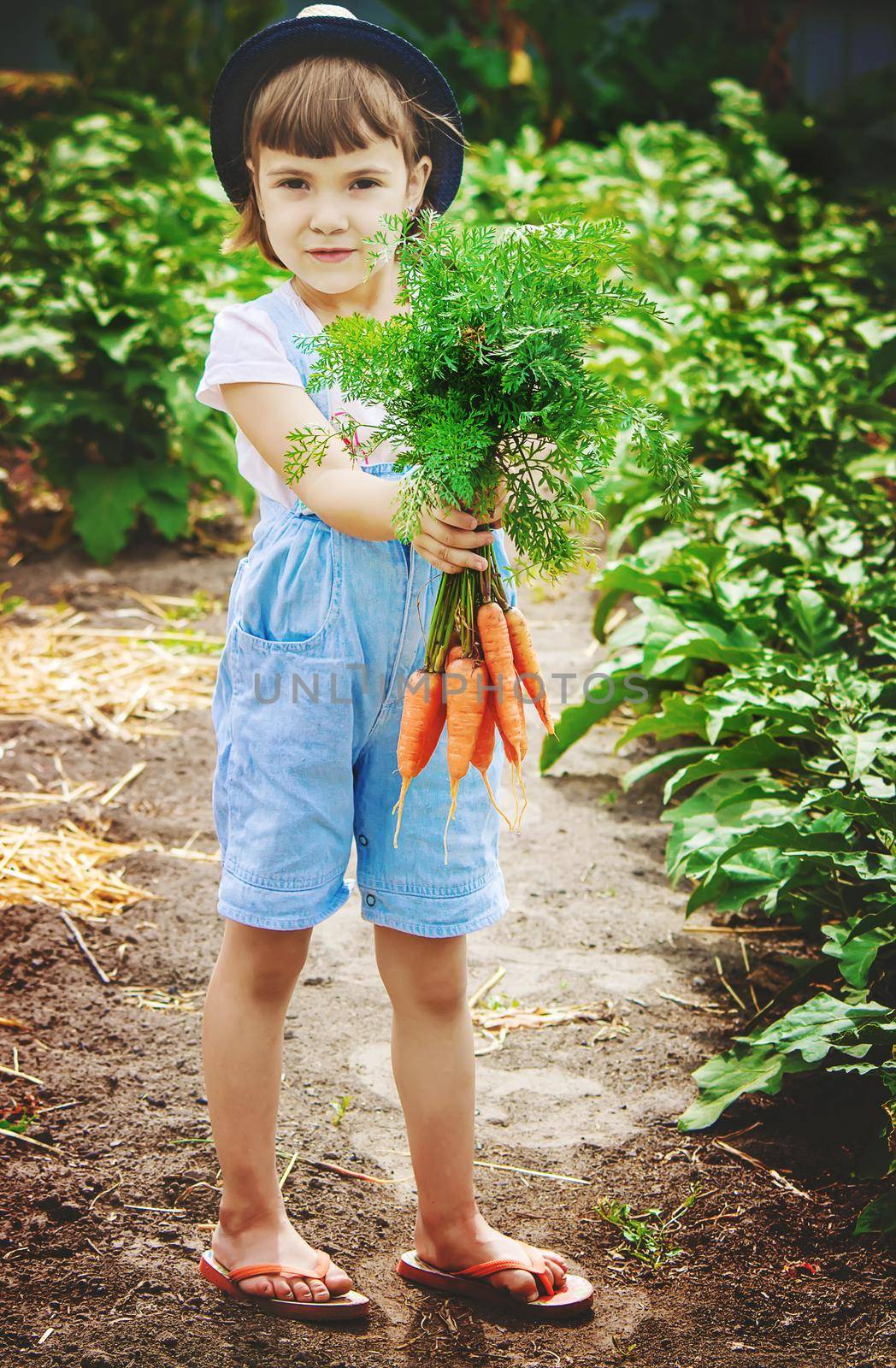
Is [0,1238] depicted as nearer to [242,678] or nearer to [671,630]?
[242,678]

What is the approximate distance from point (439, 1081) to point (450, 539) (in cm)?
80

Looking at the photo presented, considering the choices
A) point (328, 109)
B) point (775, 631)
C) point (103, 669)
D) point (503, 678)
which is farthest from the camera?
point (103, 669)

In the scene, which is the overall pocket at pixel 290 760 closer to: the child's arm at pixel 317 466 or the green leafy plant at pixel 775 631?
the child's arm at pixel 317 466

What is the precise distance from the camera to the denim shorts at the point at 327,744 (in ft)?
5.94

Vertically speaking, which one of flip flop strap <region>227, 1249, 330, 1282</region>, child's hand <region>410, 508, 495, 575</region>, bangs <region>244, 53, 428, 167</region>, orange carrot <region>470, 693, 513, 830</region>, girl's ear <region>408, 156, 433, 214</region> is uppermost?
bangs <region>244, 53, 428, 167</region>

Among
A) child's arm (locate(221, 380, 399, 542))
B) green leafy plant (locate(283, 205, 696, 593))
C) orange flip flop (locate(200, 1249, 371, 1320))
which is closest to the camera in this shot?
green leafy plant (locate(283, 205, 696, 593))

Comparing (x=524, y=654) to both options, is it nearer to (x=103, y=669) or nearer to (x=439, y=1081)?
(x=439, y=1081)

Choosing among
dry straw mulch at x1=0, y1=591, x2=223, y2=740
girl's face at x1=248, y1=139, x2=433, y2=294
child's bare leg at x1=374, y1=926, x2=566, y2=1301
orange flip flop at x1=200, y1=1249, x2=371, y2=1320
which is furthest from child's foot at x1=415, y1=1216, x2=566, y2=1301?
dry straw mulch at x1=0, y1=591, x2=223, y2=740

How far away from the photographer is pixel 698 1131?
94.7 inches

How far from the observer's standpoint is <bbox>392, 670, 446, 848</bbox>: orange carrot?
1.79 meters

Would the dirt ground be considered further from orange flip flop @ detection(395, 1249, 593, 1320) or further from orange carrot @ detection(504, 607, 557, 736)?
orange carrot @ detection(504, 607, 557, 736)

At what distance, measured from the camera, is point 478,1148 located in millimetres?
2396

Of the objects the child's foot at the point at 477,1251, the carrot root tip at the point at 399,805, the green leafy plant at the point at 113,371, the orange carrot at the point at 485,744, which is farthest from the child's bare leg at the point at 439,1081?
the green leafy plant at the point at 113,371

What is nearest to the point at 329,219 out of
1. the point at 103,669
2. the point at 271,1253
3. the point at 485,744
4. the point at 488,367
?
the point at 488,367
